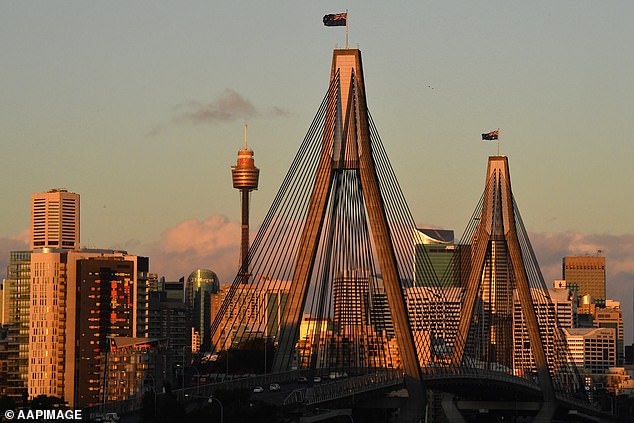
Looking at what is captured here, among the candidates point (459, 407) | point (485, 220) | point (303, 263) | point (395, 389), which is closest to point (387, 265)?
point (303, 263)

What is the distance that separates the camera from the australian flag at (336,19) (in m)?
94.1

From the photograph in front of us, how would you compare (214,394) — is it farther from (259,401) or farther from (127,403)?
(127,403)

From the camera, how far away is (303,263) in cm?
8875

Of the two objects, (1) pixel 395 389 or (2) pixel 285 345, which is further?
(1) pixel 395 389

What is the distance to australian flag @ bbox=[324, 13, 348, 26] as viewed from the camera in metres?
94.1

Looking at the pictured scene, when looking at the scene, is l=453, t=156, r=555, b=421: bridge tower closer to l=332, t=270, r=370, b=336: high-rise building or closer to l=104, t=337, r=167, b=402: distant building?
l=332, t=270, r=370, b=336: high-rise building

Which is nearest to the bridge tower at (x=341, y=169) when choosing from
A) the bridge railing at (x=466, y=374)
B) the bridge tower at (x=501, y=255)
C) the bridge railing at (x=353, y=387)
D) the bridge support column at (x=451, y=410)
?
the bridge railing at (x=353, y=387)

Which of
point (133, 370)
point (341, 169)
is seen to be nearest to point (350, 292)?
point (341, 169)

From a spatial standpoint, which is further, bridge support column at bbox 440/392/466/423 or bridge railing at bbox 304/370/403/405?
bridge support column at bbox 440/392/466/423

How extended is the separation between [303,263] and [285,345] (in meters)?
4.81

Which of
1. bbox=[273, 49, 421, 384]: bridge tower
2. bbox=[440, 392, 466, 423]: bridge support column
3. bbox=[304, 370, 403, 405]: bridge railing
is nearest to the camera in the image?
bbox=[273, 49, 421, 384]: bridge tower

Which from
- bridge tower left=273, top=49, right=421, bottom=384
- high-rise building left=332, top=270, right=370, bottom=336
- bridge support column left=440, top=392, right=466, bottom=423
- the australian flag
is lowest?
bridge support column left=440, top=392, right=466, bottom=423

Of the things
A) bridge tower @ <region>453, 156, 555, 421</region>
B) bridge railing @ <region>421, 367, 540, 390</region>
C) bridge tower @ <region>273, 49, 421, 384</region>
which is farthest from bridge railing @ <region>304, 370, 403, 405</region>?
bridge tower @ <region>453, 156, 555, 421</region>

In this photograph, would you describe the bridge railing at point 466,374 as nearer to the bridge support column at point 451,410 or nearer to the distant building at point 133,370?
the bridge support column at point 451,410
